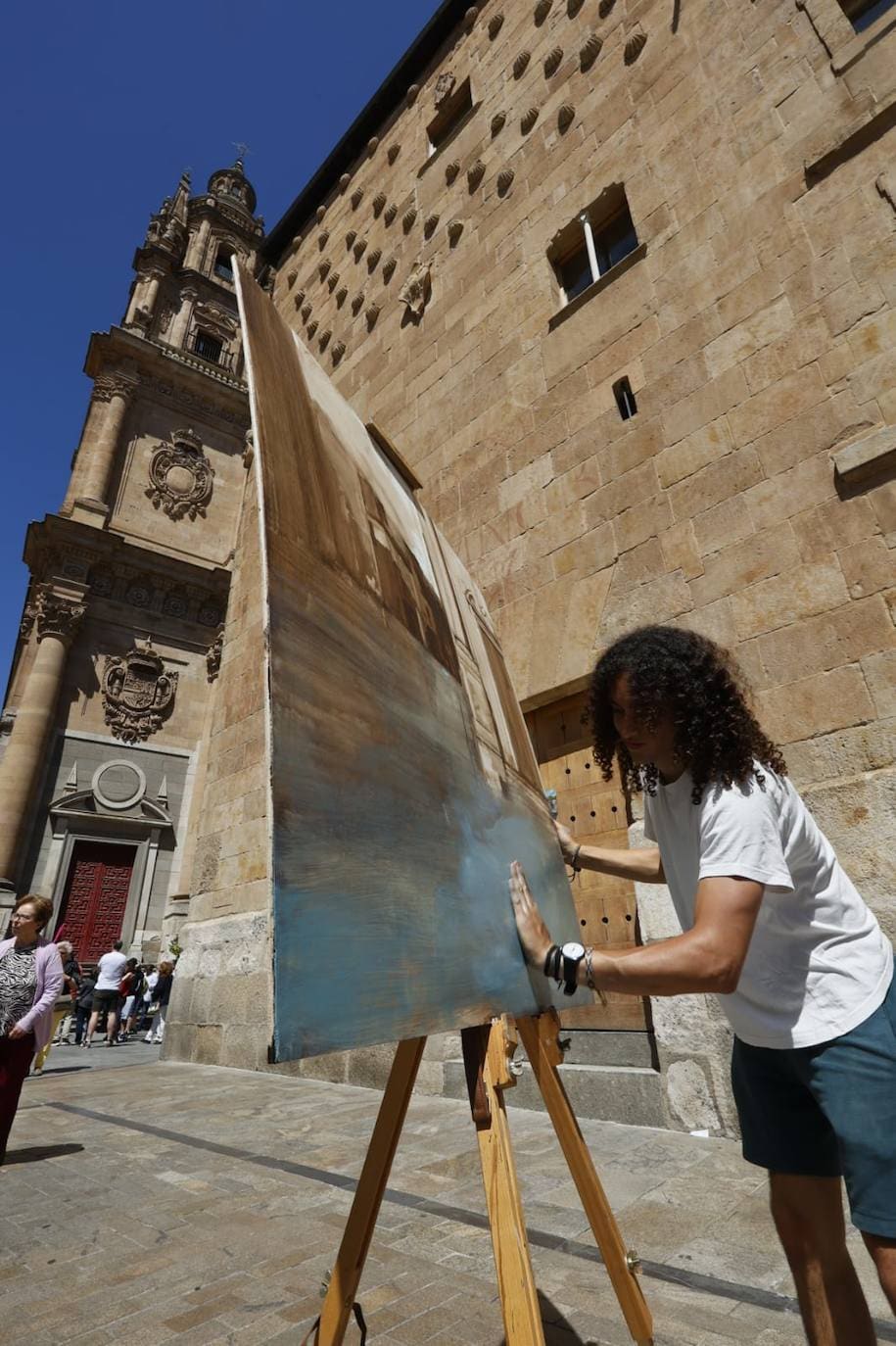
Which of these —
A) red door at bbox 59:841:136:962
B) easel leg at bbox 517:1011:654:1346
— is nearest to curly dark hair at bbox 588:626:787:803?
easel leg at bbox 517:1011:654:1346

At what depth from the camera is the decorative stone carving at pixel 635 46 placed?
20.1 feet

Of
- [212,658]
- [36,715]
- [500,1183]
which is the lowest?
[500,1183]

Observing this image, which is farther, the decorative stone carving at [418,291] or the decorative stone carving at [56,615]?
the decorative stone carving at [56,615]

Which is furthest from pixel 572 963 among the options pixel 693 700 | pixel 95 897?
pixel 95 897

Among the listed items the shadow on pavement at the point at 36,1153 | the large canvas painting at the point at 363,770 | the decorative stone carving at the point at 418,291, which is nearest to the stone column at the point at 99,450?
the decorative stone carving at the point at 418,291

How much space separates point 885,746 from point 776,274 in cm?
333

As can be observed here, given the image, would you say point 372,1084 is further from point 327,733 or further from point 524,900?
point 327,733

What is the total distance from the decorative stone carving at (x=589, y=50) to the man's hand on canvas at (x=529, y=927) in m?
8.45

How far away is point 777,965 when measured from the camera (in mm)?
1427

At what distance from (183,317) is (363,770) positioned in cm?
3168

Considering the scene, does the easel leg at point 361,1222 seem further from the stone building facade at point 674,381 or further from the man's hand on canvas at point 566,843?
the stone building facade at point 674,381

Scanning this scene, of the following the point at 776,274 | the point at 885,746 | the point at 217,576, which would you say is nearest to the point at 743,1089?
the point at 885,746

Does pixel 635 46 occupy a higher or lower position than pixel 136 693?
lower

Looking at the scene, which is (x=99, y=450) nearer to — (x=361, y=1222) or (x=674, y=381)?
(x=674, y=381)
